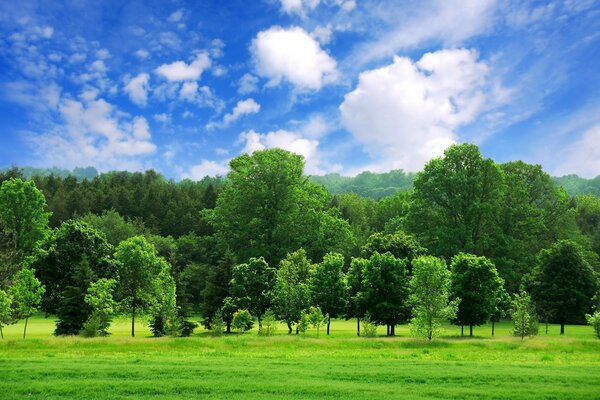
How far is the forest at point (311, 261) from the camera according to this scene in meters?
44.2

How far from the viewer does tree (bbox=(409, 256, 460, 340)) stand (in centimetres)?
4056

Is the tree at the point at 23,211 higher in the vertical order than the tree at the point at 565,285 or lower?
higher

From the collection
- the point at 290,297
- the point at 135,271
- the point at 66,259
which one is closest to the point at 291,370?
the point at 290,297

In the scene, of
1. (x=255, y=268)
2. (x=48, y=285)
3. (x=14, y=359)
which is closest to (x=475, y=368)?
(x=14, y=359)

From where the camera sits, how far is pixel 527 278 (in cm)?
5369

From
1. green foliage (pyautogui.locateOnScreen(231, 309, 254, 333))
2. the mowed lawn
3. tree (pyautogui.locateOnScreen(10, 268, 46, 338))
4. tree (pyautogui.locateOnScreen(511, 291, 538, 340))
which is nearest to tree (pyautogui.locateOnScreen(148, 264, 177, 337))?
green foliage (pyautogui.locateOnScreen(231, 309, 254, 333))

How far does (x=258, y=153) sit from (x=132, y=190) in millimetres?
52950

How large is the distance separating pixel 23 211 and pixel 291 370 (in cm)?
6629

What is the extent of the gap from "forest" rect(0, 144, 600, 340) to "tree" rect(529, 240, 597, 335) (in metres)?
0.14

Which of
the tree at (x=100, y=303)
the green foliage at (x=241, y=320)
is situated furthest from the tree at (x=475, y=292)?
the tree at (x=100, y=303)

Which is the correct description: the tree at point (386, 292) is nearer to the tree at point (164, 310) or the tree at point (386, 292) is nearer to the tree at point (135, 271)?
the tree at point (164, 310)

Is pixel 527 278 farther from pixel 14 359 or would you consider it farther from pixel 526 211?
pixel 14 359

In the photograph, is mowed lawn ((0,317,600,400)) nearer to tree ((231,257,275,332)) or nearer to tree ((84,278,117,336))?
tree ((84,278,117,336))

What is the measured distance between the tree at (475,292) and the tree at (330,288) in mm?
10939
